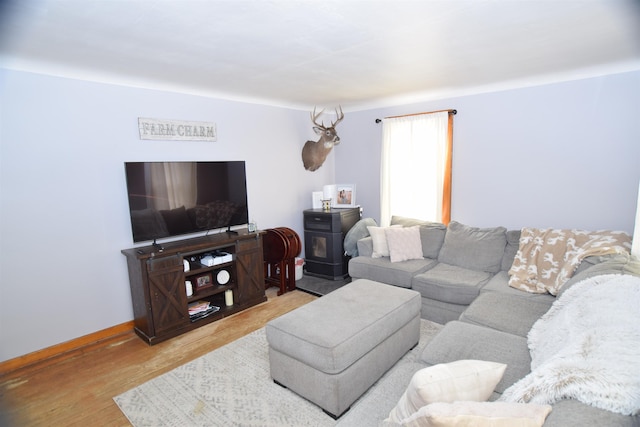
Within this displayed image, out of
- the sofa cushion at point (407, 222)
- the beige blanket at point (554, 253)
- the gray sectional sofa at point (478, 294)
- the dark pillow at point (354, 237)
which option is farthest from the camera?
the dark pillow at point (354, 237)

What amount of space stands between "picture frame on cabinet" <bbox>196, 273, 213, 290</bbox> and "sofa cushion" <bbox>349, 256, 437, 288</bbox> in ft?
5.01

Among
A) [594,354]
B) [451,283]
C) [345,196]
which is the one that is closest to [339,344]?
[594,354]

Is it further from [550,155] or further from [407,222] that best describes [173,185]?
[550,155]

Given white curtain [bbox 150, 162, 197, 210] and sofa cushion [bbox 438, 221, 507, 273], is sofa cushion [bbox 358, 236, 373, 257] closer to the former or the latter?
sofa cushion [bbox 438, 221, 507, 273]

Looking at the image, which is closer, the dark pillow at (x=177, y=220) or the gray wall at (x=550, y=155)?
the gray wall at (x=550, y=155)

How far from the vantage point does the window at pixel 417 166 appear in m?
3.98

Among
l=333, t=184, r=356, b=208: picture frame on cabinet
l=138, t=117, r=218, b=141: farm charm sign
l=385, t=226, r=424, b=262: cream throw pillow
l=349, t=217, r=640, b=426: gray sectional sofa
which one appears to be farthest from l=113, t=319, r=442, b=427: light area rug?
l=333, t=184, r=356, b=208: picture frame on cabinet

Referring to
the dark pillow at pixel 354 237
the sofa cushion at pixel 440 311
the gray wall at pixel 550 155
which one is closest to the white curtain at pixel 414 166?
the gray wall at pixel 550 155

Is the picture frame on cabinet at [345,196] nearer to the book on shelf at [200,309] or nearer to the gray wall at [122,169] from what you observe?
the gray wall at [122,169]

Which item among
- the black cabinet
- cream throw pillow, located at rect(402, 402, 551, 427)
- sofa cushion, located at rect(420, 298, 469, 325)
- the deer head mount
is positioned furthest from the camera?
the deer head mount

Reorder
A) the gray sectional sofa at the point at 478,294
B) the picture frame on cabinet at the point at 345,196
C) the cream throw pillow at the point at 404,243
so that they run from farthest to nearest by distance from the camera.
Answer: the picture frame on cabinet at the point at 345,196, the cream throw pillow at the point at 404,243, the gray sectional sofa at the point at 478,294

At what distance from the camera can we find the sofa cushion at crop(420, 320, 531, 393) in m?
1.67

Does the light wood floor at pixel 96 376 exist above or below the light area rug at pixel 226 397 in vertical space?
below

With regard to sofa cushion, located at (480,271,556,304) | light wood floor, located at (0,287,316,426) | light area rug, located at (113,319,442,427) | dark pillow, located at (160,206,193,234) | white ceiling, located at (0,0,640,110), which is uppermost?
white ceiling, located at (0,0,640,110)
